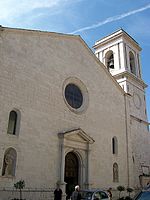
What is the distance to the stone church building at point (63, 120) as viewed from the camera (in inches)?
492

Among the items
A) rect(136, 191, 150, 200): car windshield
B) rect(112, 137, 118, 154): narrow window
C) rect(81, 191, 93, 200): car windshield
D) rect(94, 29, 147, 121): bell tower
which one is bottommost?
rect(81, 191, 93, 200): car windshield

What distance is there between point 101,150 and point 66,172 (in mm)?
3275

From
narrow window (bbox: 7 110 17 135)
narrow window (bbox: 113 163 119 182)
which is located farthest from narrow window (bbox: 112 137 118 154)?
narrow window (bbox: 7 110 17 135)

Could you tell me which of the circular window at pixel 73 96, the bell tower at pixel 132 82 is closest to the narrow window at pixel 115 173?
the bell tower at pixel 132 82

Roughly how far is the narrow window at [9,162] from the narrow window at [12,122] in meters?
0.92

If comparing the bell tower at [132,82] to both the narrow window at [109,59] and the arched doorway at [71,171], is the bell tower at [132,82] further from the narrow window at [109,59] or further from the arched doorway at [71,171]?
the arched doorway at [71,171]

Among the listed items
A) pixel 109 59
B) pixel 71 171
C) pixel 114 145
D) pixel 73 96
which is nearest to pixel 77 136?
pixel 71 171

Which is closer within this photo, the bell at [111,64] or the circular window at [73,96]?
the circular window at [73,96]

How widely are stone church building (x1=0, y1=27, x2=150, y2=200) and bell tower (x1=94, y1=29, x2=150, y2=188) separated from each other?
0.15 m

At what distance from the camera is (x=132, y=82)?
2395 centimetres

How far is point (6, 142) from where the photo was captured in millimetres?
11758

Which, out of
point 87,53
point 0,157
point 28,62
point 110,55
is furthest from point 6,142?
point 110,55

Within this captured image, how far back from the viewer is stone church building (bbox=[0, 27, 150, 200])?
12508 mm

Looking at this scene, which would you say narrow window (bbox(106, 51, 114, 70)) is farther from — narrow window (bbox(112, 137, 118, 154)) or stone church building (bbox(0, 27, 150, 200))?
narrow window (bbox(112, 137, 118, 154))
